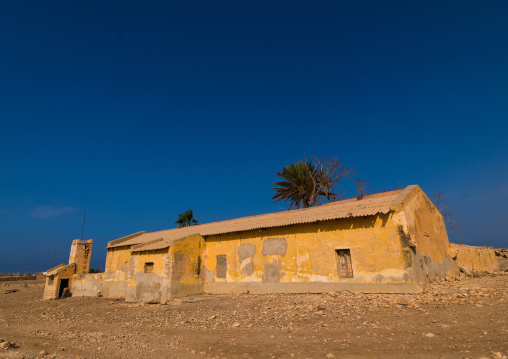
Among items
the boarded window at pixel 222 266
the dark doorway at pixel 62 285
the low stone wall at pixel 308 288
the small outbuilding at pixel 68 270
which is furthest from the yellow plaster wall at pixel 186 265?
the dark doorway at pixel 62 285

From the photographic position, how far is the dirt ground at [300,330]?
5.61 m

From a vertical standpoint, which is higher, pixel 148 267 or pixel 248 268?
pixel 148 267

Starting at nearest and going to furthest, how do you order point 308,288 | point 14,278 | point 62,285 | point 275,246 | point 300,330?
point 300,330 < point 308,288 < point 275,246 < point 62,285 < point 14,278

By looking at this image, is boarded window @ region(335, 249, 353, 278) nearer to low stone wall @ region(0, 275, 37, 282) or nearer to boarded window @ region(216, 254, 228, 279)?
boarded window @ region(216, 254, 228, 279)

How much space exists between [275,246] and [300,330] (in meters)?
7.13

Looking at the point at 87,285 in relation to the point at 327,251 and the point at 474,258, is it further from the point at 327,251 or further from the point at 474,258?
the point at 474,258

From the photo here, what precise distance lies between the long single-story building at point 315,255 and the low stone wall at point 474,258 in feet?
3.72

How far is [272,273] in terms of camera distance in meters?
14.1

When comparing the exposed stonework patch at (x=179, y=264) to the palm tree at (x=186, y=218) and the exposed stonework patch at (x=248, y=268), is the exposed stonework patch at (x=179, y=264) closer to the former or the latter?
the exposed stonework patch at (x=248, y=268)

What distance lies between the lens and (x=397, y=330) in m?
6.54

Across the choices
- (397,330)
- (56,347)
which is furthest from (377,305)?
(56,347)

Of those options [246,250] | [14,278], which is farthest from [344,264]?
[14,278]

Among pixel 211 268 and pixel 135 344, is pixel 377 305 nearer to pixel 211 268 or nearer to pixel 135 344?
pixel 135 344

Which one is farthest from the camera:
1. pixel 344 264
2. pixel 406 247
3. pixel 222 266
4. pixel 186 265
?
pixel 222 266
